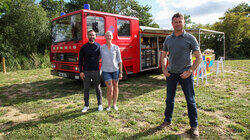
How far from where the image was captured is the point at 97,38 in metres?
5.69

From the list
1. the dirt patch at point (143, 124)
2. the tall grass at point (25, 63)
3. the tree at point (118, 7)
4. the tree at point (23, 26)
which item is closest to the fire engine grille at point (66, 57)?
the dirt patch at point (143, 124)

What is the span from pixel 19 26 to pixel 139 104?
546 inches

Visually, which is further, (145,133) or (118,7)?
(118,7)

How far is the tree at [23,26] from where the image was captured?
13758 mm

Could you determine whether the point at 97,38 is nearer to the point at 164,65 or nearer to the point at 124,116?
the point at 124,116

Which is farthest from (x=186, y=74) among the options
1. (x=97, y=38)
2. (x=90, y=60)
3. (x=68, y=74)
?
(x=68, y=74)

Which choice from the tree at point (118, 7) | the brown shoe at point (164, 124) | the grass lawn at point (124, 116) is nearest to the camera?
the grass lawn at point (124, 116)

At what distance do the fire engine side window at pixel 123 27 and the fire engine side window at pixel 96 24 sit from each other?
86 cm

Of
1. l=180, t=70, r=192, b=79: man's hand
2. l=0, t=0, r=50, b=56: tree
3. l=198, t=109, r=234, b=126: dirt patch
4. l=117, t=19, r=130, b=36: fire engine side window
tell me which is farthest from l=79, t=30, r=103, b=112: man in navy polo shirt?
l=0, t=0, r=50, b=56: tree

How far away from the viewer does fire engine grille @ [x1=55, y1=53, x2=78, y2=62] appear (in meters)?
A: 5.51

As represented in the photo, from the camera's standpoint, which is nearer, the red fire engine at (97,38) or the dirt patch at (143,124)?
the dirt patch at (143,124)

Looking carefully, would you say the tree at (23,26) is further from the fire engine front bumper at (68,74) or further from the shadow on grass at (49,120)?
the shadow on grass at (49,120)

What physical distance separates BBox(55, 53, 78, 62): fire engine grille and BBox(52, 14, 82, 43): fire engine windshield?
1.63ft

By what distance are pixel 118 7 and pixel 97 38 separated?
24360 mm
